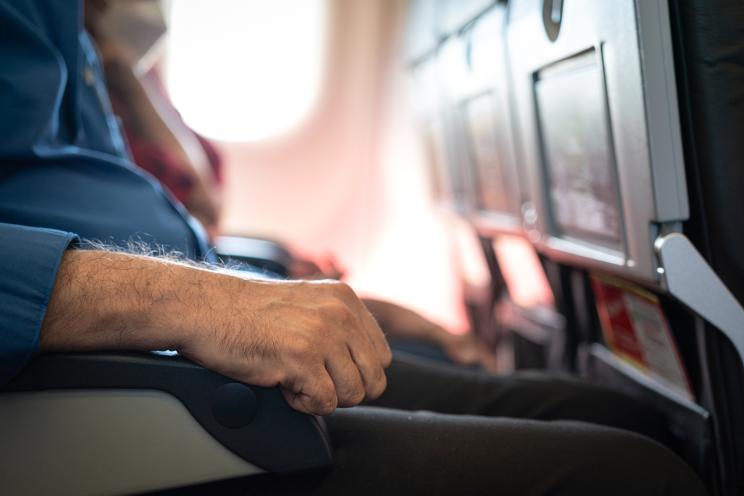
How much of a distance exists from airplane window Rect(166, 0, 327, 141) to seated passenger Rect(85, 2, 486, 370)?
140 centimetres

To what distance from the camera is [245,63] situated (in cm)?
339

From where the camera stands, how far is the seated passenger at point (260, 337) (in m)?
0.66

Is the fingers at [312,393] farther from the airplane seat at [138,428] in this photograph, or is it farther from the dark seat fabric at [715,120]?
the dark seat fabric at [715,120]

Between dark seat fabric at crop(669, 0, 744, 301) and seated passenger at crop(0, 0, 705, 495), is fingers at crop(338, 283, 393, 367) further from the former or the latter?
dark seat fabric at crop(669, 0, 744, 301)

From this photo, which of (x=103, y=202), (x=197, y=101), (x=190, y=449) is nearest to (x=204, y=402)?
(x=190, y=449)

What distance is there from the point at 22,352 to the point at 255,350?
0.19m

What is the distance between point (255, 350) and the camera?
0.68 meters

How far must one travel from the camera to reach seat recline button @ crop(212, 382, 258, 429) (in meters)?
0.67

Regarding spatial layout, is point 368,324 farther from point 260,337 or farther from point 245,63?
point 245,63

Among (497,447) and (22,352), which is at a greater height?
(22,352)

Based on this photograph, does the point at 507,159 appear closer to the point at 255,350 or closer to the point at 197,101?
the point at 255,350

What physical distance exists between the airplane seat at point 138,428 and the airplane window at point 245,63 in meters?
2.82

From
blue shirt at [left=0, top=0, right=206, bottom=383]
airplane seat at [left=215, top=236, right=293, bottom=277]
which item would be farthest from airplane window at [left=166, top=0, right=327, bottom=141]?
blue shirt at [left=0, top=0, right=206, bottom=383]

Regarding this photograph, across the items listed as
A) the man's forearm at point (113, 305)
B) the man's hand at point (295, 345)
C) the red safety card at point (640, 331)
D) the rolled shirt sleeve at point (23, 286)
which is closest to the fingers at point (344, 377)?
the man's hand at point (295, 345)
